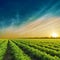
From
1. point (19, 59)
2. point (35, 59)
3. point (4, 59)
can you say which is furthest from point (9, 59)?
point (35, 59)

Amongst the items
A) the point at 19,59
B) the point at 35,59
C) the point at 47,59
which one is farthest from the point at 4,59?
the point at 47,59

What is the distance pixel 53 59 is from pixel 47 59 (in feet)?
2.06

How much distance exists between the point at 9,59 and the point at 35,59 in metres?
2.86

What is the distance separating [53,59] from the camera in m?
13.6

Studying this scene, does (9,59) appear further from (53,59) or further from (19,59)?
(53,59)

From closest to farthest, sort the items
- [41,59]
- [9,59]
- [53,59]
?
[53,59]
[41,59]
[9,59]

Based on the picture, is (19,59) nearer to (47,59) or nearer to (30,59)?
(30,59)

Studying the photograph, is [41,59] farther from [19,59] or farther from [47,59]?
[19,59]

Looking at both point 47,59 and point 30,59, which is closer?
point 47,59

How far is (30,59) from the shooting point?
15.1 metres

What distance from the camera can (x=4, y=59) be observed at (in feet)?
52.2

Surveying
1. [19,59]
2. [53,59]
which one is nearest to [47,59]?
[53,59]

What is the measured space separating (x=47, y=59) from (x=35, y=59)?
6.04 ft

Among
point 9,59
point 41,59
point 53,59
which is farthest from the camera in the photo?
point 9,59
